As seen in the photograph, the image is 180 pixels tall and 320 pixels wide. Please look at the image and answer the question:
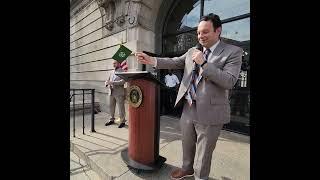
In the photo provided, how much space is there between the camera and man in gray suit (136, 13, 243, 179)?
2.14 metres

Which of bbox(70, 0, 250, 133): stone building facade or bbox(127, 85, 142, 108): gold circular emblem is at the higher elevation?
bbox(70, 0, 250, 133): stone building facade

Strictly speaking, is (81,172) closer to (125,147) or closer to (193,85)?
(125,147)

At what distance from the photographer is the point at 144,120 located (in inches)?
120

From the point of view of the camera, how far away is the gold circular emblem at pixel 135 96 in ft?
10.0

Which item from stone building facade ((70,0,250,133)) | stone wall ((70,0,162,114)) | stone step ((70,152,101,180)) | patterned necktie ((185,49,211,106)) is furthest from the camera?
stone wall ((70,0,162,114))

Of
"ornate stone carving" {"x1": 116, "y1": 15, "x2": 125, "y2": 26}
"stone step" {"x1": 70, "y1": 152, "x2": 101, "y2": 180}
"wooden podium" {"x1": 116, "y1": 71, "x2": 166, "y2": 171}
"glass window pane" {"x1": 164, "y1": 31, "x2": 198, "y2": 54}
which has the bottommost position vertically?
"stone step" {"x1": 70, "y1": 152, "x2": 101, "y2": 180}

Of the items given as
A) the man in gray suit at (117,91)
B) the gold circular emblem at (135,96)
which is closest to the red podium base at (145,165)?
the gold circular emblem at (135,96)

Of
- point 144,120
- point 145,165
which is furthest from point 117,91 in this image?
point 145,165

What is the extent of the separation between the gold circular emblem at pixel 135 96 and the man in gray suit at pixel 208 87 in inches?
27.9

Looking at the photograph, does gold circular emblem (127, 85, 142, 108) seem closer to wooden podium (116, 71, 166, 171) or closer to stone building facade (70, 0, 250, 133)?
wooden podium (116, 71, 166, 171)

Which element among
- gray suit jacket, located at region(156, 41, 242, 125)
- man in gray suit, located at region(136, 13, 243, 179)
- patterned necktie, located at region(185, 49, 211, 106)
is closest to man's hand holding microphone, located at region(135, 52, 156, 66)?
man in gray suit, located at region(136, 13, 243, 179)

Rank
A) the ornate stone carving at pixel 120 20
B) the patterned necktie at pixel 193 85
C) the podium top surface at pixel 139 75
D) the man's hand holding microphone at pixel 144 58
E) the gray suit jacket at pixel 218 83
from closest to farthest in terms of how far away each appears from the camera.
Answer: the gray suit jacket at pixel 218 83
the patterned necktie at pixel 193 85
the man's hand holding microphone at pixel 144 58
the podium top surface at pixel 139 75
the ornate stone carving at pixel 120 20

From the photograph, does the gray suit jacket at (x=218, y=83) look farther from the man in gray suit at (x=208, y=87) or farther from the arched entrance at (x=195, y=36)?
the arched entrance at (x=195, y=36)

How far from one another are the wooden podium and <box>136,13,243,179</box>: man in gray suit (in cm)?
61
